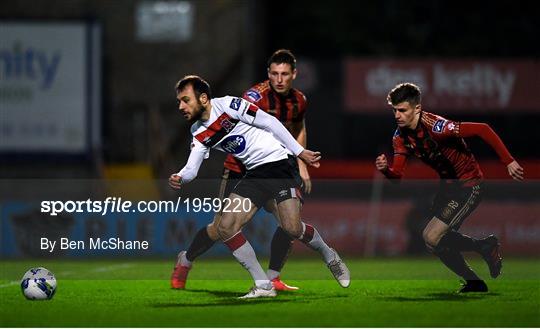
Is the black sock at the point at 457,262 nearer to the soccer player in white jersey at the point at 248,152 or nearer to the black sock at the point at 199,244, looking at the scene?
the soccer player in white jersey at the point at 248,152

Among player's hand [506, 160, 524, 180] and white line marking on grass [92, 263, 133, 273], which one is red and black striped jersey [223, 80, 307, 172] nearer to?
player's hand [506, 160, 524, 180]

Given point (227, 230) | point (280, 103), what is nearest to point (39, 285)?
point (227, 230)

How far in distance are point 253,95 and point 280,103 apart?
291 millimetres

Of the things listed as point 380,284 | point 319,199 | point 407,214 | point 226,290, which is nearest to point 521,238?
point 407,214

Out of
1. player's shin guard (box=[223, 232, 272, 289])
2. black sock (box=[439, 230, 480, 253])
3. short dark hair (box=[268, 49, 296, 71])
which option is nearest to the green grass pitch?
player's shin guard (box=[223, 232, 272, 289])

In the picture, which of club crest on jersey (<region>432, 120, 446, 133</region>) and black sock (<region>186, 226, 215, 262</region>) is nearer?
club crest on jersey (<region>432, 120, 446, 133</region>)

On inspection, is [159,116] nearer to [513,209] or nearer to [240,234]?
[513,209]

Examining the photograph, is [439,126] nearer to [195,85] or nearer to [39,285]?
[195,85]

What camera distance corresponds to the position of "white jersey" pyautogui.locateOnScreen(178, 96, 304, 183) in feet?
35.3

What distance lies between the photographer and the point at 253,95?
467 inches

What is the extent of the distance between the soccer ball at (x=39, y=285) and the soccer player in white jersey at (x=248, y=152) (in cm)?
152

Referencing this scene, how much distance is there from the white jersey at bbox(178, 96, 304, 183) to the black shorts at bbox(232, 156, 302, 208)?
0.08 metres

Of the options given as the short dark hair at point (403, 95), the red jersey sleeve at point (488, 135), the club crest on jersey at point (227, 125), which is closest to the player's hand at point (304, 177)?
the club crest on jersey at point (227, 125)

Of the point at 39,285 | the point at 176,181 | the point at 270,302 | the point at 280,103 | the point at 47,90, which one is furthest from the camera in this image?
the point at 47,90
